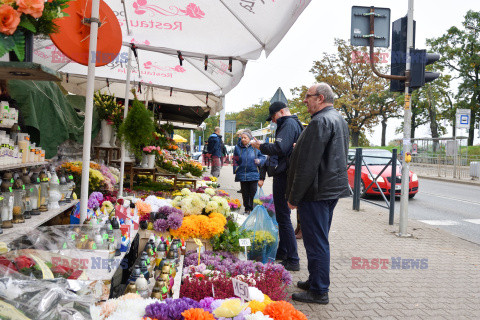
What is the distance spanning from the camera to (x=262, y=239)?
4.68 metres

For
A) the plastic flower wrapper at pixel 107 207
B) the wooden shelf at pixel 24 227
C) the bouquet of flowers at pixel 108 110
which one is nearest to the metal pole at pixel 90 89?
the wooden shelf at pixel 24 227

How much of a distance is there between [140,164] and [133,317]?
6.04 meters

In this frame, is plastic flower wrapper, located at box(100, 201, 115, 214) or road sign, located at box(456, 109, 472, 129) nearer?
plastic flower wrapper, located at box(100, 201, 115, 214)

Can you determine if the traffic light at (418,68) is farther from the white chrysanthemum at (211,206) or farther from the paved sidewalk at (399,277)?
the white chrysanthemum at (211,206)

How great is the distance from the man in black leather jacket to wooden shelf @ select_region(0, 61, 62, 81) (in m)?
2.34

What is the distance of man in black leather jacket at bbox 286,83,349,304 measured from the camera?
373 centimetres

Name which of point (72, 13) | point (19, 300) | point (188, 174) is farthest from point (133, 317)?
point (188, 174)

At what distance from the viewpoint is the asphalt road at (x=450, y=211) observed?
845 cm

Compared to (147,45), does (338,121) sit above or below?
below

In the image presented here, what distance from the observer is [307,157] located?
3738 millimetres

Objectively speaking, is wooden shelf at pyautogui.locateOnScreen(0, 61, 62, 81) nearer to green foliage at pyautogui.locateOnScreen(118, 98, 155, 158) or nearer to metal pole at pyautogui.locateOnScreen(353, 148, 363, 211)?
green foliage at pyautogui.locateOnScreen(118, 98, 155, 158)

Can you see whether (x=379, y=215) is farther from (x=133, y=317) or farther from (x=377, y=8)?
(x=133, y=317)

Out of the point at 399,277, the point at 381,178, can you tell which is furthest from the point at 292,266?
the point at 381,178

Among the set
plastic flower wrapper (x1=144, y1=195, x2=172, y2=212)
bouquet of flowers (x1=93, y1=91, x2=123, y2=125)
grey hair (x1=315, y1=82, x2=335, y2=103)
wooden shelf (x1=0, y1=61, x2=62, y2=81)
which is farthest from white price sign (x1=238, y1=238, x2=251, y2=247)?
bouquet of flowers (x1=93, y1=91, x2=123, y2=125)
